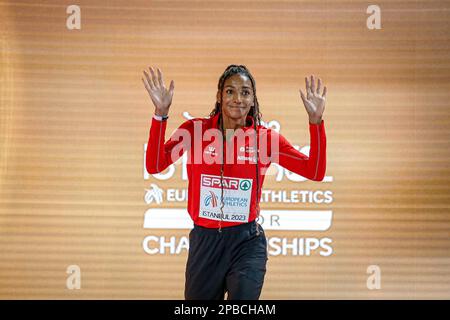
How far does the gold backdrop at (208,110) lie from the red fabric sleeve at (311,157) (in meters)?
1.17

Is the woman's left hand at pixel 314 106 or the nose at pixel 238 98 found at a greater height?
the nose at pixel 238 98

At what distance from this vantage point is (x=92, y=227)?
466cm

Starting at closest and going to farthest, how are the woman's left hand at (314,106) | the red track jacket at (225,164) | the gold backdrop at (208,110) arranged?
the woman's left hand at (314,106) → the red track jacket at (225,164) → the gold backdrop at (208,110)

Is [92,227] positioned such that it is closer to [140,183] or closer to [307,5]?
[140,183]

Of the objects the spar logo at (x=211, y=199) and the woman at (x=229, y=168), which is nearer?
the woman at (x=229, y=168)

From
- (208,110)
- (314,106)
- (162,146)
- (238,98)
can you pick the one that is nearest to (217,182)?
(162,146)

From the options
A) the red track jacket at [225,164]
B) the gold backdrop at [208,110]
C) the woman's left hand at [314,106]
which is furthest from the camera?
the gold backdrop at [208,110]

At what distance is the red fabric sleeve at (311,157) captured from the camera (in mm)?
3291

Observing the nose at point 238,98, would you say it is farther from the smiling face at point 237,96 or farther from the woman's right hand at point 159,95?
the woman's right hand at point 159,95

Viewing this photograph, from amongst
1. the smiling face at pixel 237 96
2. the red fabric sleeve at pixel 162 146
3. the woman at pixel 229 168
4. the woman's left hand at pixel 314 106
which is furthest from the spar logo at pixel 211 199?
the woman's left hand at pixel 314 106

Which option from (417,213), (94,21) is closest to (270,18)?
(94,21)

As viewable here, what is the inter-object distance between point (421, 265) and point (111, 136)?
2.27m

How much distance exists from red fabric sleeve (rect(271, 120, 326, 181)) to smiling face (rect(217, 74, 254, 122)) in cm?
21

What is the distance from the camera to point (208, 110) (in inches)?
184
